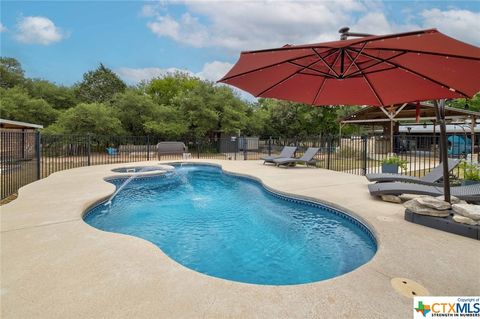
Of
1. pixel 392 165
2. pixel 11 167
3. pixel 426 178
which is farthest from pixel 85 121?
pixel 426 178

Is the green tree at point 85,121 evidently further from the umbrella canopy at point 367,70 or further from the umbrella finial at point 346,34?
the umbrella finial at point 346,34

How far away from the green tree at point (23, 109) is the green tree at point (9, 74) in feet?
31.0

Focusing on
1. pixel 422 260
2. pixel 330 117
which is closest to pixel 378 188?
pixel 422 260

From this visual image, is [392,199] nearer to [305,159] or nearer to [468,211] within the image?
[468,211]

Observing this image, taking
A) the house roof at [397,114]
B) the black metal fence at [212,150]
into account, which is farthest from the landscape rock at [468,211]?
the house roof at [397,114]

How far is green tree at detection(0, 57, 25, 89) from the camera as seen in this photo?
2940 cm

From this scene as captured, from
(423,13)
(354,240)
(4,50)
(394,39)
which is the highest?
(4,50)

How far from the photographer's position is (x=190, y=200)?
7703 mm

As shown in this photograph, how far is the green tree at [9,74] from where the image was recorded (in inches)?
1158

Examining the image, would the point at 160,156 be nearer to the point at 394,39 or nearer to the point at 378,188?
the point at 378,188

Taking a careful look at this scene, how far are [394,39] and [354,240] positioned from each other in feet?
10.9

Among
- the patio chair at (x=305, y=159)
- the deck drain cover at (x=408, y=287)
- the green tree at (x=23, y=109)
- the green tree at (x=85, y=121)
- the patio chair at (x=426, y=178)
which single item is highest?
the green tree at (x=23, y=109)

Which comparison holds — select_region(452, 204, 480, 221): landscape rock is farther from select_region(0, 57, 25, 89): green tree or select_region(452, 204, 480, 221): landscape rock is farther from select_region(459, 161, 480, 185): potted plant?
select_region(0, 57, 25, 89): green tree

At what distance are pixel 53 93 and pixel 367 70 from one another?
102 ft
